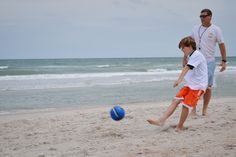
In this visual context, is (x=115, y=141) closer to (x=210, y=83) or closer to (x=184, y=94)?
(x=184, y=94)

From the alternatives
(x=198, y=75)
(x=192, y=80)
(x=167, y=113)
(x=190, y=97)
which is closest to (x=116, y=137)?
(x=167, y=113)

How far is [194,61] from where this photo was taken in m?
4.76

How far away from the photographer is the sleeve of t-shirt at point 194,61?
15.5 feet

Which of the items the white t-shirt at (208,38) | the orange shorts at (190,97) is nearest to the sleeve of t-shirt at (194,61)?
the orange shorts at (190,97)

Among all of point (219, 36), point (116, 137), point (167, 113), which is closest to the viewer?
point (116, 137)

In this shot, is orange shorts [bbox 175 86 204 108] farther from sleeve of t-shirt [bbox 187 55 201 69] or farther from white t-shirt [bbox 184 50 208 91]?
sleeve of t-shirt [bbox 187 55 201 69]

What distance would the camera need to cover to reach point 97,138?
4723 millimetres

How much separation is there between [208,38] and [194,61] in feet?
4.11

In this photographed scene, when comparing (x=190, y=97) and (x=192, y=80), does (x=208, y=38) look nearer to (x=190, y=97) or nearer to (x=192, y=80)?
(x=192, y=80)

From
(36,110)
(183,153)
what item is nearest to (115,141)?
(183,153)

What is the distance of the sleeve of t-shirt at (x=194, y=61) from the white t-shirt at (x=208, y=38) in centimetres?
115

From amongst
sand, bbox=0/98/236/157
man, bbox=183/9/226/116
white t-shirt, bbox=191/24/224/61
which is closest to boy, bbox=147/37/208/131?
sand, bbox=0/98/236/157

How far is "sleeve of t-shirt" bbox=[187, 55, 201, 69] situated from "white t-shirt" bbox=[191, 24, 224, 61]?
3.77ft

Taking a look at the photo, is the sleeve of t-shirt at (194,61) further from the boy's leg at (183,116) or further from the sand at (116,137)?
the sand at (116,137)
